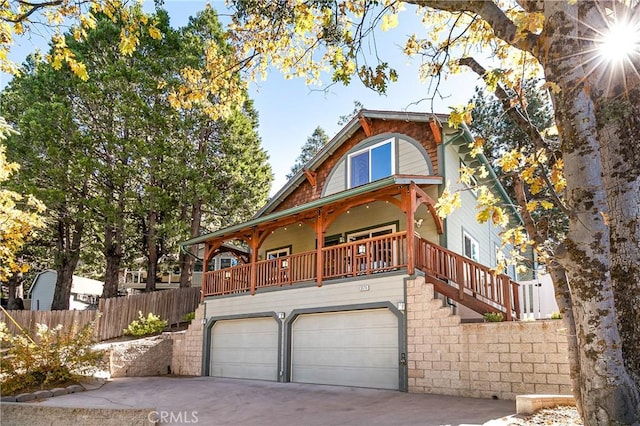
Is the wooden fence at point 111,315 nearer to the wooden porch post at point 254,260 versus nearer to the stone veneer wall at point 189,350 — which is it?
the stone veneer wall at point 189,350

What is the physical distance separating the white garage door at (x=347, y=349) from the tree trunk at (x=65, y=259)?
16440mm

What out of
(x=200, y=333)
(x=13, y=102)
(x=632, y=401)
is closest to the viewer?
(x=632, y=401)

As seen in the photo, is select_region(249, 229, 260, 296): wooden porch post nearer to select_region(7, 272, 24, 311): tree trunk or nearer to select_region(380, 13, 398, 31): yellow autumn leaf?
select_region(380, 13, 398, 31): yellow autumn leaf

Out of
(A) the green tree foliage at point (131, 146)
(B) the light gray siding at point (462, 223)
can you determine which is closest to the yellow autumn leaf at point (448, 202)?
(B) the light gray siding at point (462, 223)

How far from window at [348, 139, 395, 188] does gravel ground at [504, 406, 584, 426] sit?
9.11 metres

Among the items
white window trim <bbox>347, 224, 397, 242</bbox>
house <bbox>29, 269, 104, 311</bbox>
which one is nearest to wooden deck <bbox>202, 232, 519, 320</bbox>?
white window trim <bbox>347, 224, 397, 242</bbox>

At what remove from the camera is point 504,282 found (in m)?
11.1

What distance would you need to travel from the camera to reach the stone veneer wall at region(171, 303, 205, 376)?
1559cm

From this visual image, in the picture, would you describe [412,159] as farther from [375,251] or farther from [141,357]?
[141,357]

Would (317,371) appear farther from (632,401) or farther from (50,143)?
(50,143)

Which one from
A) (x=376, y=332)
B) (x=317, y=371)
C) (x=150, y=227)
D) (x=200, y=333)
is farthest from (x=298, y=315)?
(x=150, y=227)

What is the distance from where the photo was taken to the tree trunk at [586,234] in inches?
137

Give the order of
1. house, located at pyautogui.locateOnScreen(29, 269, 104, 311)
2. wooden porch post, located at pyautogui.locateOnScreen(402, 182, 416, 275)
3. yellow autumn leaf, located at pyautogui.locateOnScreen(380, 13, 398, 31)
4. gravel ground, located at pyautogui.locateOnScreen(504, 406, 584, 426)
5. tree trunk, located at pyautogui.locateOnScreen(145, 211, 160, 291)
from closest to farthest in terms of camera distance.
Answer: gravel ground, located at pyautogui.locateOnScreen(504, 406, 584, 426) < yellow autumn leaf, located at pyautogui.locateOnScreen(380, 13, 398, 31) < wooden porch post, located at pyautogui.locateOnScreen(402, 182, 416, 275) < tree trunk, located at pyautogui.locateOnScreen(145, 211, 160, 291) < house, located at pyautogui.locateOnScreen(29, 269, 104, 311)

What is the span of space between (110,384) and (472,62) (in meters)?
12.5
